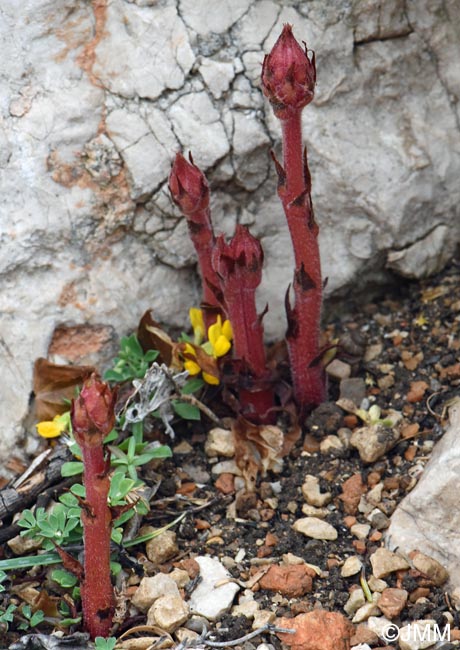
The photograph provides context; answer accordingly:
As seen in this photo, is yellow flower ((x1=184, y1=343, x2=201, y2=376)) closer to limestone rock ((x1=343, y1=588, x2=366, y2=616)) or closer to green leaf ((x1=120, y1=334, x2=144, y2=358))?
green leaf ((x1=120, y1=334, x2=144, y2=358))

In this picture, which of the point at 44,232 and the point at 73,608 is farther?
the point at 44,232

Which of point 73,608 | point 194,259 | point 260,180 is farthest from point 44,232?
point 73,608

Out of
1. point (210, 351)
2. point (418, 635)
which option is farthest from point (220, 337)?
point (418, 635)

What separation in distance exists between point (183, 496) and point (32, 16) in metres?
1.78

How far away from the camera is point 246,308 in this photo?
3.24 m

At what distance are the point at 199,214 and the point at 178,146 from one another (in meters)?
0.40

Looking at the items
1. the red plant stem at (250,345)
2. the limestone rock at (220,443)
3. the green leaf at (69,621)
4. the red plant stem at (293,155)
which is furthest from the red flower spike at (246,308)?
the green leaf at (69,621)

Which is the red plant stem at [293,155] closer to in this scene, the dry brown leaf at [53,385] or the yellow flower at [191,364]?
the yellow flower at [191,364]

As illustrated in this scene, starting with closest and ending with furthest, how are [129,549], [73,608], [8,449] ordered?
1. [73,608]
2. [129,549]
3. [8,449]

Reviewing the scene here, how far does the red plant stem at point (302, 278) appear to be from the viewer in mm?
3004

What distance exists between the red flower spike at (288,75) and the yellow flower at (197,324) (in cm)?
95

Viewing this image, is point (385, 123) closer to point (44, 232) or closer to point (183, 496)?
point (44, 232)

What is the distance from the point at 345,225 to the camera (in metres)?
3.75

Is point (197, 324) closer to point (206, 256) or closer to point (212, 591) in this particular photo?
point (206, 256)
